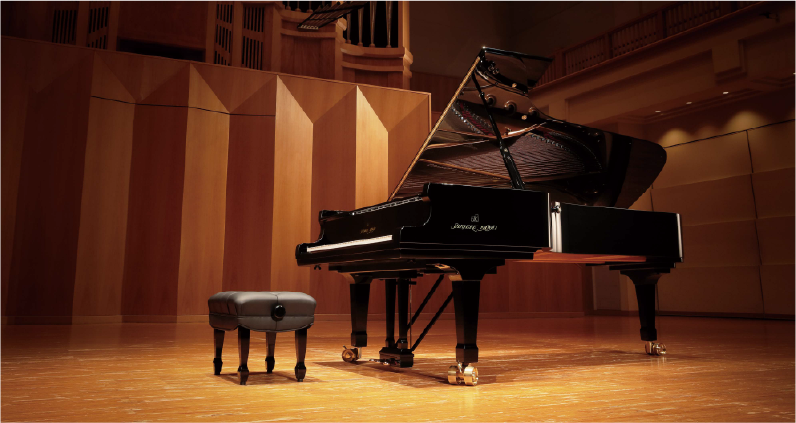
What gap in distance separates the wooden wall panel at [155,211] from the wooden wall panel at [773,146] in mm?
7083

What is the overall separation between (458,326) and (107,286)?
14.7 ft

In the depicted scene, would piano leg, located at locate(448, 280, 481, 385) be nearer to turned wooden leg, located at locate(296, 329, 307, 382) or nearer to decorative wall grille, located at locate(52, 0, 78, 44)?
turned wooden leg, located at locate(296, 329, 307, 382)

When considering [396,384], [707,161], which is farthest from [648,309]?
[707,161]

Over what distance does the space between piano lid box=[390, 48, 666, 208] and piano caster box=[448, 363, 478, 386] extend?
110cm

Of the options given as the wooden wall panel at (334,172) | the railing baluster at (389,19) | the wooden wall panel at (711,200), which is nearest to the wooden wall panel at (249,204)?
the wooden wall panel at (334,172)

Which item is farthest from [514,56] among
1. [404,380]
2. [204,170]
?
[204,170]

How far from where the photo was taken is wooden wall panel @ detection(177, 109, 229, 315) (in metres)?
6.01

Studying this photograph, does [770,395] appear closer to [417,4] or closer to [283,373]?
[283,373]

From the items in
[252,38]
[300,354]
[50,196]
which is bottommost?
[300,354]

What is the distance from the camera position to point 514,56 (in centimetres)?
280

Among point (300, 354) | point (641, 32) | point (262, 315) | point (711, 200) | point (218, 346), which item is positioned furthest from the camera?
point (641, 32)

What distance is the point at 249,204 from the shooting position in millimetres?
6332

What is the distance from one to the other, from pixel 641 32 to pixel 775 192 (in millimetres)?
2795

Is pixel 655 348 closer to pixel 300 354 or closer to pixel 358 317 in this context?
pixel 358 317
